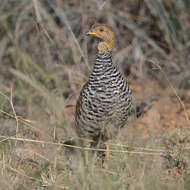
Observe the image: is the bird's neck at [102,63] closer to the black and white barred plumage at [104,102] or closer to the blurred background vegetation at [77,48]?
the black and white barred plumage at [104,102]

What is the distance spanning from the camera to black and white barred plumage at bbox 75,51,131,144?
3.30 meters

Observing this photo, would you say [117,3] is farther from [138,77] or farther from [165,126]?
[165,126]

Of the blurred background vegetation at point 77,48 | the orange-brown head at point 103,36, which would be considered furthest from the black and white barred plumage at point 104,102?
the blurred background vegetation at point 77,48

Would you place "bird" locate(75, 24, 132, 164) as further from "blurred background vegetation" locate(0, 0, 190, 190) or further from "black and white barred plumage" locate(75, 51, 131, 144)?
"blurred background vegetation" locate(0, 0, 190, 190)

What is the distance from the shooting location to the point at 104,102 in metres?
3.29

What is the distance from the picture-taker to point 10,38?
562 centimetres

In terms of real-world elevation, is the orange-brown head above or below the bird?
above

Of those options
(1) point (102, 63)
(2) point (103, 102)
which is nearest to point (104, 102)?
(2) point (103, 102)

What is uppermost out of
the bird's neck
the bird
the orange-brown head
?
the orange-brown head

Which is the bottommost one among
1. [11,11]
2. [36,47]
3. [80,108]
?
[80,108]

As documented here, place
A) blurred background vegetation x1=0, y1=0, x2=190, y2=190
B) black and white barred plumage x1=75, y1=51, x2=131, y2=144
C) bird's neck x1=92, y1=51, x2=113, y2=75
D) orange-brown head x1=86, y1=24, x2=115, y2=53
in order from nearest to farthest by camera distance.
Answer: black and white barred plumage x1=75, y1=51, x2=131, y2=144
bird's neck x1=92, y1=51, x2=113, y2=75
orange-brown head x1=86, y1=24, x2=115, y2=53
blurred background vegetation x1=0, y1=0, x2=190, y2=190

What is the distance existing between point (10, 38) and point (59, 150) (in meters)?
2.98

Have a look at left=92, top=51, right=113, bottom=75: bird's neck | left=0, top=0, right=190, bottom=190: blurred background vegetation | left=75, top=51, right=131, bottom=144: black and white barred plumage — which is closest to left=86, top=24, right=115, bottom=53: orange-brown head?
left=92, top=51, right=113, bottom=75: bird's neck

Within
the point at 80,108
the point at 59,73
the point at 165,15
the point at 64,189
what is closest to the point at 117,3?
the point at 165,15
